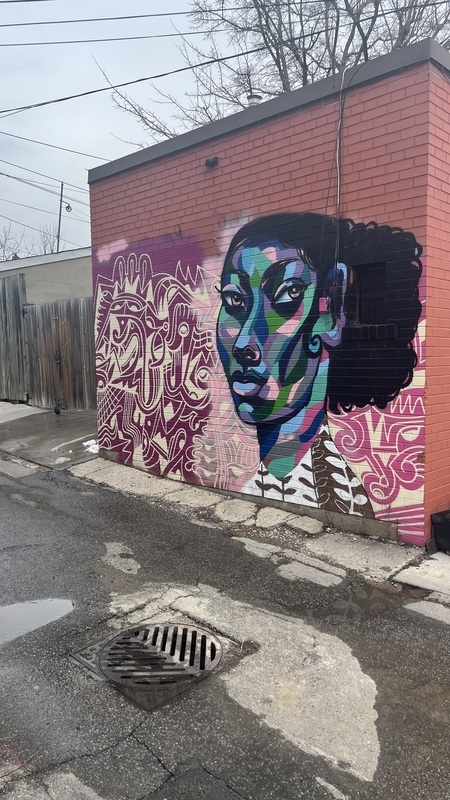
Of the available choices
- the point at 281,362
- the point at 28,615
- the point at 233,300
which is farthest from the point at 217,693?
the point at 233,300

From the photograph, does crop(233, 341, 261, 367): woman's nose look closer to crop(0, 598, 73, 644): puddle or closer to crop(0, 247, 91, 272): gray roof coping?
crop(0, 598, 73, 644): puddle

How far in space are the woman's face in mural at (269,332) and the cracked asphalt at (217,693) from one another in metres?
1.67

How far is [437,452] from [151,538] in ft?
9.30

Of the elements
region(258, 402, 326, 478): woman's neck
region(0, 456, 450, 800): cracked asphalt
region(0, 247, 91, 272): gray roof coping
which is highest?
region(0, 247, 91, 272): gray roof coping

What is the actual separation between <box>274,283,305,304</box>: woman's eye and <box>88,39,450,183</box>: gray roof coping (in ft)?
5.80

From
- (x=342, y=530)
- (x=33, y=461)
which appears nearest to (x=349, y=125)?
(x=342, y=530)

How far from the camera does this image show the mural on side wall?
477cm

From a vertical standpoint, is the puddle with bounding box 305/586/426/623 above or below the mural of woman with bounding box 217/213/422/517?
below

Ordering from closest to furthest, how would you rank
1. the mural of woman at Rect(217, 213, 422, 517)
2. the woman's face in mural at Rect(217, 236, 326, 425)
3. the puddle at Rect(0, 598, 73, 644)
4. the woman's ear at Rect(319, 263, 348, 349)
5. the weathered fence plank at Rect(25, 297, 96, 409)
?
the puddle at Rect(0, 598, 73, 644) → the mural of woman at Rect(217, 213, 422, 517) → the woman's ear at Rect(319, 263, 348, 349) → the woman's face in mural at Rect(217, 236, 326, 425) → the weathered fence plank at Rect(25, 297, 96, 409)

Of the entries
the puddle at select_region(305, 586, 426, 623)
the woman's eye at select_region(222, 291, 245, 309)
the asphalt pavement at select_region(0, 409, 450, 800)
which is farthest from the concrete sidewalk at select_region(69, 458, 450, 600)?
the woman's eye at select_region(222, 291, 245, 309)

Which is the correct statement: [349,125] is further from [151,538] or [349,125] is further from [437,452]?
[151,538]

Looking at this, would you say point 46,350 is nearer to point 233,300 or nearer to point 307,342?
point 233,300

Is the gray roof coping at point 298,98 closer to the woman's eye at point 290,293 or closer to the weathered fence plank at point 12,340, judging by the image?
the woman's eye at point 290,293

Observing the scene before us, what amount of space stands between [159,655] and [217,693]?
1.62ft
